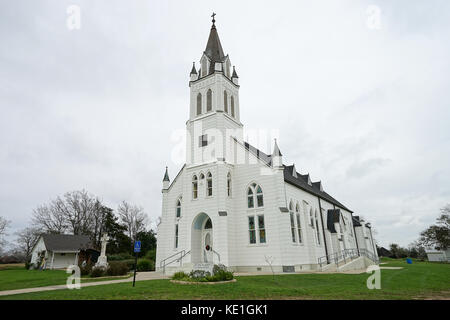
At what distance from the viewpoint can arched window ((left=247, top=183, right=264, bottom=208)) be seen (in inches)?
889

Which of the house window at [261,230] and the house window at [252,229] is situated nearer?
the house window at [261,230]

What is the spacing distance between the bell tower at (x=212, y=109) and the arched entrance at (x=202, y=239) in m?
5.26

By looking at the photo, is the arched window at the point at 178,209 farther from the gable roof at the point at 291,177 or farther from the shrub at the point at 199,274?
the shrub at the point at 199,274

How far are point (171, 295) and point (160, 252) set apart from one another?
54.7 feet

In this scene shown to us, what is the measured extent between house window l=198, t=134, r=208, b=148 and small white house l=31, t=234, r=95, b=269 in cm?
2714

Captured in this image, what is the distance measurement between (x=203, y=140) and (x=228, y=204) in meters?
6.67

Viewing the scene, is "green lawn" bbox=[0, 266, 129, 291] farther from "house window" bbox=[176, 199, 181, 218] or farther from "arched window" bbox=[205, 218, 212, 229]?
"arched window" bbox=[205, 218, 212, 229]

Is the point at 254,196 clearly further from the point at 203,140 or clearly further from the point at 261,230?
the point at 203,140

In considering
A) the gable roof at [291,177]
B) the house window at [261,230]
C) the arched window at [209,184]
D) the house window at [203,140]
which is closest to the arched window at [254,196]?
the house window at [261,230]

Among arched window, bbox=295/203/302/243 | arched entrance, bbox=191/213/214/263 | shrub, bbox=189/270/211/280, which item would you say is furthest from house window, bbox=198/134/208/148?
shrub, bbox=189/270/211/280

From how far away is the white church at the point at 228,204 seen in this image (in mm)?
21234
